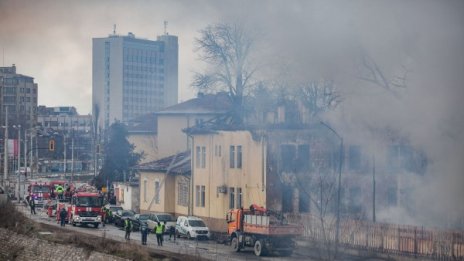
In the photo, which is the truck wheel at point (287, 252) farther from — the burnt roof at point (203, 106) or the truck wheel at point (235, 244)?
the burnt roof at point (203, 106)

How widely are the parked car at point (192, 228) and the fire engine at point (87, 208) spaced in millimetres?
7288

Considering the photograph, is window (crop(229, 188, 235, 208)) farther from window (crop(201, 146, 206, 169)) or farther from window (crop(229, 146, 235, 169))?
window (crop(201, 146, 206, 169))

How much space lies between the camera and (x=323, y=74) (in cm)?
3403

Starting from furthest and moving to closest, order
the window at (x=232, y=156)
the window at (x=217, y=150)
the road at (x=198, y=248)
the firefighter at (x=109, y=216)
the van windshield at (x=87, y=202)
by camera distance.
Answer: the firefighter at (x=109, y=216) < the van windshield at (x=87, y=202) < the window at (x=217, y=150) < the window at (x=232, y=156) < the road at (x=198, y=248)

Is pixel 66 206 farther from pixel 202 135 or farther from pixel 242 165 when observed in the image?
pixel 242 165

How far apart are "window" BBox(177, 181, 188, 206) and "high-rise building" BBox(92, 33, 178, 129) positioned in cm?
11019

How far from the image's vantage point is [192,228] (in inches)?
1672

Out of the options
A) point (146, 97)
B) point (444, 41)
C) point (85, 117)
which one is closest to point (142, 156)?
point (444, 41)

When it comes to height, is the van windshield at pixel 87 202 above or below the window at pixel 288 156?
below

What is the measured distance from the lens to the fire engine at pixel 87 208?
162 ft

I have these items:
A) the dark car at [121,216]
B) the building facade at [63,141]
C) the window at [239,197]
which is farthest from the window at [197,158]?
the building facade at [63,141]

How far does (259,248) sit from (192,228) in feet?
27.2

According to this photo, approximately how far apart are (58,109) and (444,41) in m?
151

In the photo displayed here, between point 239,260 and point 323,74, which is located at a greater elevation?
point 323,74
